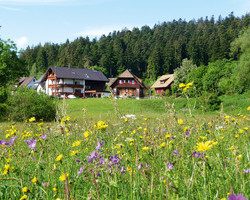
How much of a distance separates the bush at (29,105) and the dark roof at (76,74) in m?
38.6

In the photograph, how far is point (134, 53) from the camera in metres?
99.9

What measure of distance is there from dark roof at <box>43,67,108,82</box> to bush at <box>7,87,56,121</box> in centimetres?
3861

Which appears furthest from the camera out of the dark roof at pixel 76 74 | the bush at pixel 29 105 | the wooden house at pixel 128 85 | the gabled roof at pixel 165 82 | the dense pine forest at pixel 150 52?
the dense pine forest at pixel 150 52

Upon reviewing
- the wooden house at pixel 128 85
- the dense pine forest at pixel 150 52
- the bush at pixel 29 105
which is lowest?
the bush at pixel 29 105

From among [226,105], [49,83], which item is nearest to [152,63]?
[49,83]

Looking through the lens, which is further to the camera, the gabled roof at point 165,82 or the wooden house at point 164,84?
the wooden house at point 164,84

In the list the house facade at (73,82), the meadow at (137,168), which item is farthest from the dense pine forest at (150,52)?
the meadow at (137,168)

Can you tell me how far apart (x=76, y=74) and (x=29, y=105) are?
43.2m

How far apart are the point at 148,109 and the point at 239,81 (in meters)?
13.8

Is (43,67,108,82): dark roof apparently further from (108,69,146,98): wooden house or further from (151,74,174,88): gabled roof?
(151,74,174,88): gabled roof

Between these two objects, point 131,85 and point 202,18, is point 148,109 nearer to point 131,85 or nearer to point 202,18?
point 131,85

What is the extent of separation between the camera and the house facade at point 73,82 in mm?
55938

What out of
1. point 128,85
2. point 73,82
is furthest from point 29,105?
point 128,85

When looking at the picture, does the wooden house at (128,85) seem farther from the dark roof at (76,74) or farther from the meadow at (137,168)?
the meadow at (137,168)
